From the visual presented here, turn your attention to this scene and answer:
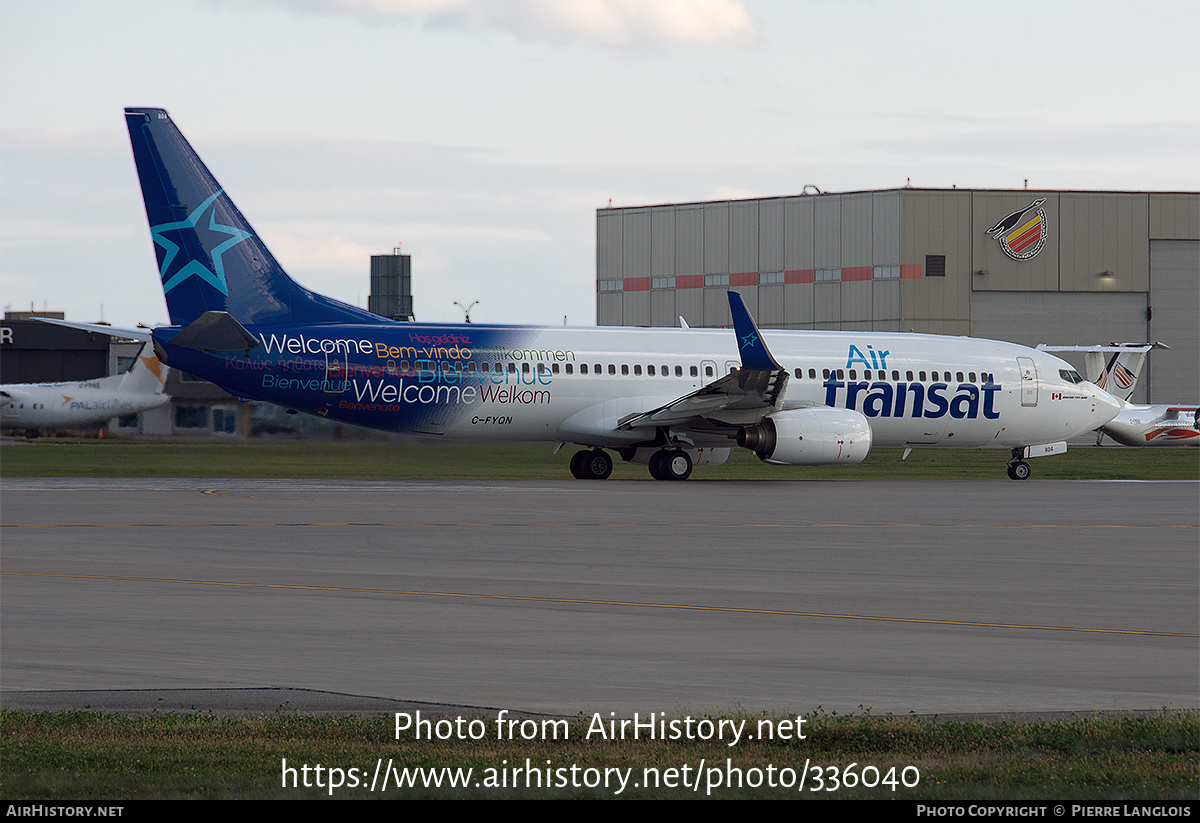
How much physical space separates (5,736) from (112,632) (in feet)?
12.8

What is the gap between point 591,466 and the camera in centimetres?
3797

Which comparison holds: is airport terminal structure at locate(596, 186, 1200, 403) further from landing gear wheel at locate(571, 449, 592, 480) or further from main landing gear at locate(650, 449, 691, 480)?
main landing gear at locate(650, 449, 691, 480)

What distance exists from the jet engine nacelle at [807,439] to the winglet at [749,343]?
156cm

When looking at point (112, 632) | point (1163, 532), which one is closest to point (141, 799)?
point (112, 632)

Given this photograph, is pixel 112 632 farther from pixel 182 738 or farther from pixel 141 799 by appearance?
pixel 141 799

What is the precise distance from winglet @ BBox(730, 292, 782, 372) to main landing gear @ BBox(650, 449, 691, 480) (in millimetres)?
3619

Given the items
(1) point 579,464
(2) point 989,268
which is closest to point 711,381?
(1) point 579,464

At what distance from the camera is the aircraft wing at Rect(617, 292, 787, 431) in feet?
110

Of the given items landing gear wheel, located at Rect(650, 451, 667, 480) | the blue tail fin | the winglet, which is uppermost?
the blue tail fin

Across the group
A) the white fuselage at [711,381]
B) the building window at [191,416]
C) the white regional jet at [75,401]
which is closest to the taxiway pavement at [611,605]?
the white fuselage at [711,381]

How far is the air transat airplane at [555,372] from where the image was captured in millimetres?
33219

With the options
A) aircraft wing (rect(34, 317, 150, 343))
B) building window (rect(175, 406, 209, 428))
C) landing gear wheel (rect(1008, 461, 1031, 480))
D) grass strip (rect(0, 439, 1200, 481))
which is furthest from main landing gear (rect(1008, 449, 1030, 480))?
building window (rect(175, 406, 209, 428))

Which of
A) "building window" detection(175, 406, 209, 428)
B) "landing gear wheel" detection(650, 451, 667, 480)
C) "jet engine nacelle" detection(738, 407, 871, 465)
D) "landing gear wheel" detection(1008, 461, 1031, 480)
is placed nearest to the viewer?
"jet engine nacelle" detection(738, 407, 871, 465)

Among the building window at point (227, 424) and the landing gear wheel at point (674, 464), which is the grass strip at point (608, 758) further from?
the building window at point (227, 424)
